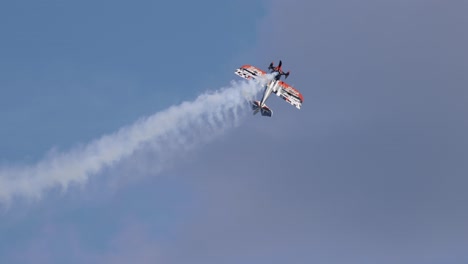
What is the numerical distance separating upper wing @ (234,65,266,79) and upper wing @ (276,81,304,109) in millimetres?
4621

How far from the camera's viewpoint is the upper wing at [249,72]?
643ft

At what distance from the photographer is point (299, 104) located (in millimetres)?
197250

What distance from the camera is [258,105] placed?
194 metres

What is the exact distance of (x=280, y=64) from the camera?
195125mm

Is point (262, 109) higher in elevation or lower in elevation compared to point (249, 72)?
lower

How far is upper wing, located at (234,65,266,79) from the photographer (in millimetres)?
195875

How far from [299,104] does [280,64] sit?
360 inches

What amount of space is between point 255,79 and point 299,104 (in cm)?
1038

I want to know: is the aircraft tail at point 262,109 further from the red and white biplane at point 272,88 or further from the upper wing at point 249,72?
the upper wing at point 249,72

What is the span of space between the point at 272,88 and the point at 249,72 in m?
5.84

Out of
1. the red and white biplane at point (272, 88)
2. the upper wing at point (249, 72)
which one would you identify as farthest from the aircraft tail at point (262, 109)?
the upper wing at point (249, 72)

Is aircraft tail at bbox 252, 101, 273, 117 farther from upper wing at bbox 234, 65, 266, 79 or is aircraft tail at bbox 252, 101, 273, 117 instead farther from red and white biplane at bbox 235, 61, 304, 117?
upper wing at bbox 234, 65, 266, 79

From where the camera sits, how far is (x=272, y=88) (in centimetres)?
19488

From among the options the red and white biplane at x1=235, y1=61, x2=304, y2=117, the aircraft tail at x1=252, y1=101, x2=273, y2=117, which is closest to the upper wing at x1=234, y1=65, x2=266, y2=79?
the red and white biplane at x1=235, y1=61, x2=304, y2=117
